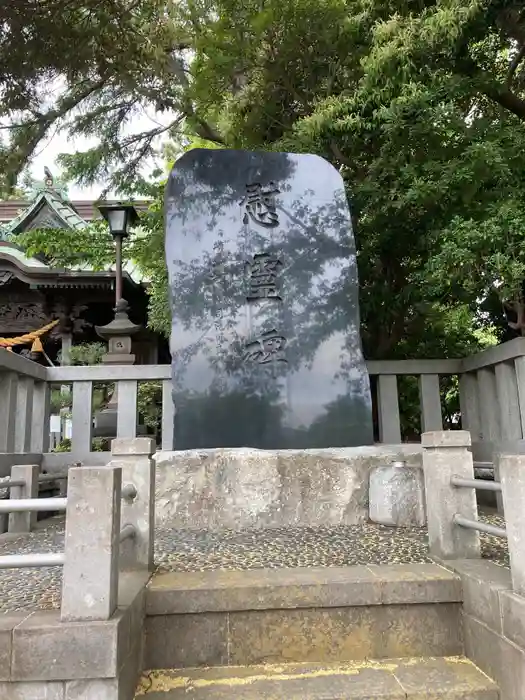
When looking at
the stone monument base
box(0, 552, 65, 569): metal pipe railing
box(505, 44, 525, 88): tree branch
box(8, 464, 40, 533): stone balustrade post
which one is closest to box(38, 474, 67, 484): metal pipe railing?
box(8, 464, 40, 533): stone balustrade post

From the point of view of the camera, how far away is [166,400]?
573 cm

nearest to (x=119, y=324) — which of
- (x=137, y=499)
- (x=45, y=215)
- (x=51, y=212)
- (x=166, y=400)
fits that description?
(x=166, y=400)

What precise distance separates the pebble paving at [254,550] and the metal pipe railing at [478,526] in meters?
0.24

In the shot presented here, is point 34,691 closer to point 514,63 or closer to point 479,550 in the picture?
point 479,550

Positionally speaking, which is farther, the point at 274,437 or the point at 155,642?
the point at 274,437

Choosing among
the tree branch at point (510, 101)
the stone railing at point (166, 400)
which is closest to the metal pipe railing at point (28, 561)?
the stone railing at point (166, 400)

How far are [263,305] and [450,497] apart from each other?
286cm

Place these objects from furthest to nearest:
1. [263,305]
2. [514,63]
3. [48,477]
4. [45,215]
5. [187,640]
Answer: [45,215] < [514,63] < [263,305] < [48,477] < [187,640]

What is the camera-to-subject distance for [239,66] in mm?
6641

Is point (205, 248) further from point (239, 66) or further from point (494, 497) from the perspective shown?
point (494, 497)

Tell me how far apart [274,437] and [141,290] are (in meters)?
7.85

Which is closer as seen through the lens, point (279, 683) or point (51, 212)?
point (279, 683)

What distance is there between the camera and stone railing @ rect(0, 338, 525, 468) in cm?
477

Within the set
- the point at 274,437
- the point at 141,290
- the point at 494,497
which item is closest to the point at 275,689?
the point at 274,437
